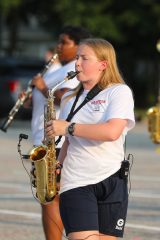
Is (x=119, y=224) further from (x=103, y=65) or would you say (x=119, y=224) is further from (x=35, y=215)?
(x=35, y=215)

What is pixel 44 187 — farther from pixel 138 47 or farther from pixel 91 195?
pixel 138 47

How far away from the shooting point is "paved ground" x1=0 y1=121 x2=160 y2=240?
8.96 meters

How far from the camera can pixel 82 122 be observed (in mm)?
5707

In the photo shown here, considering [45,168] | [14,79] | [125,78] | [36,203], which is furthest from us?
[125,78]

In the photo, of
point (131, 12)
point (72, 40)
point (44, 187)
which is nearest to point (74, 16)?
point (131, 12)

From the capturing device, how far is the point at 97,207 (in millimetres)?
5676

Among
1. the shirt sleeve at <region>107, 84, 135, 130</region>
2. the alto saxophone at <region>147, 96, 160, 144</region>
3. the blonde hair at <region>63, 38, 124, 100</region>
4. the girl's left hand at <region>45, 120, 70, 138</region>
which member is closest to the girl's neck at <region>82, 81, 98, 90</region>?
the blonde hair at <region>63, 38, 124, 100</region>

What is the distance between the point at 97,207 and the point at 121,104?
633 mm

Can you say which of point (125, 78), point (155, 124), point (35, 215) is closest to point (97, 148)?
point (35, 215)

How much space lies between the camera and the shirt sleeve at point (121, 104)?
5.62 meters

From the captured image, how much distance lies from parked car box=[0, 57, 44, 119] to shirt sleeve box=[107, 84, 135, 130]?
18.2 m

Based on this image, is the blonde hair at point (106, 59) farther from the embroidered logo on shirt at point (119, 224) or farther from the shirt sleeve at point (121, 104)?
the embroidered logo on shirt at point (119, 224)

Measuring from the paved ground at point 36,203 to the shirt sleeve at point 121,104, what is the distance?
3.16 m

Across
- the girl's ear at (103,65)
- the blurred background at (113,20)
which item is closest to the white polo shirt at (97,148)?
the girl's ear at (103,65)
